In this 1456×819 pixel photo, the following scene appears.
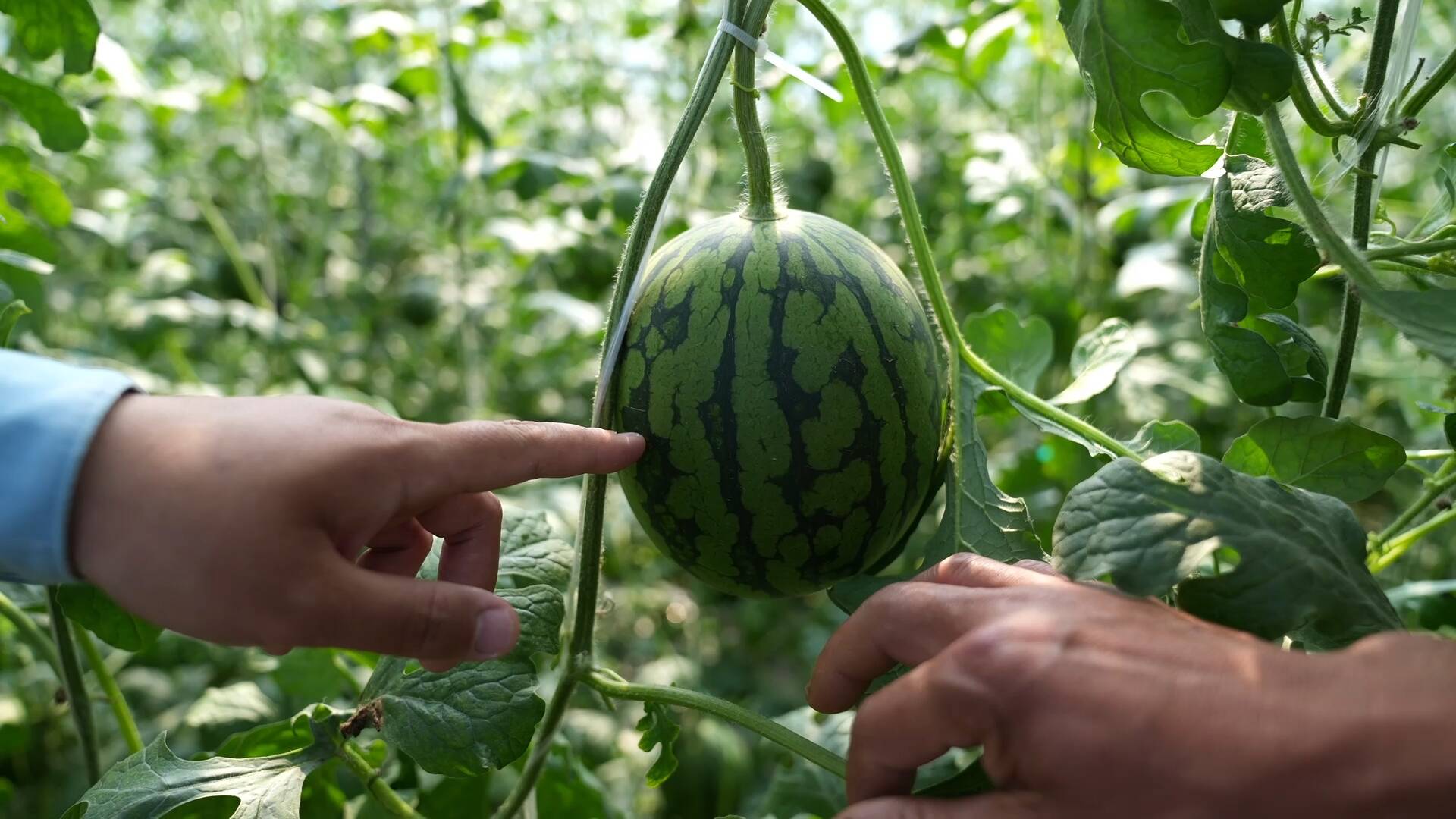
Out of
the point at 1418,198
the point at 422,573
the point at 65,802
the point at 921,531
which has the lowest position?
the point at 65,802

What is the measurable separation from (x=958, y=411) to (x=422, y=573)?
786mm

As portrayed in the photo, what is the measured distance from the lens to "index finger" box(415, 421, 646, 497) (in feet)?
3.46

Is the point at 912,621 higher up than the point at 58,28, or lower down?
lower down

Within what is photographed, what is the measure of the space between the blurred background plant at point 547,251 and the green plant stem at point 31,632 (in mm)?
189

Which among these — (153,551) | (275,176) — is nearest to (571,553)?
(153,551)

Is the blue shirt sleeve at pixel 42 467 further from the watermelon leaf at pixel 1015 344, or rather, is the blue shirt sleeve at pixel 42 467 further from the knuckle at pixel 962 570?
the watermelon leaf at pixel 1015 344

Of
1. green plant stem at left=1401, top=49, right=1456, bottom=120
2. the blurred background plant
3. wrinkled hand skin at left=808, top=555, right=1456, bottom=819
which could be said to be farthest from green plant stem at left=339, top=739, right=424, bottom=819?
green plant stem at left=1401, top=49, right=1456, bottom=120

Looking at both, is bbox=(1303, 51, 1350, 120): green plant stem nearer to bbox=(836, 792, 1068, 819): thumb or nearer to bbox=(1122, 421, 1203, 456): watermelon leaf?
bbox=(1122, 421, 1203, 456): watermelon leaf

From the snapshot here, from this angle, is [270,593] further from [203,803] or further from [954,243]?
[954,243]

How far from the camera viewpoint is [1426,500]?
1.45 meters

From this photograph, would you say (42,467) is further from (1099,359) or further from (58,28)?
(1099,359)

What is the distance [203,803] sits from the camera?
1391 mm

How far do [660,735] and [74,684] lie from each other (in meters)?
0.96

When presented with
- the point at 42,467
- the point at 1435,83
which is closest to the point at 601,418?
the point at 42,467
